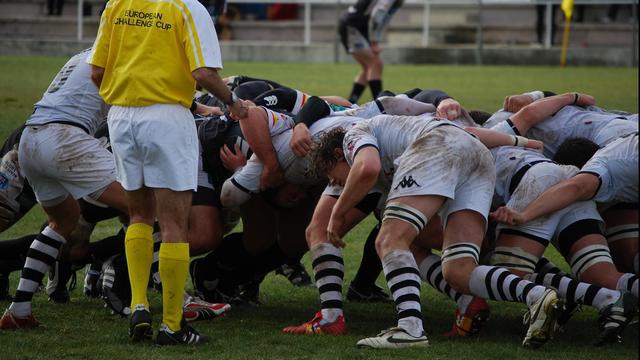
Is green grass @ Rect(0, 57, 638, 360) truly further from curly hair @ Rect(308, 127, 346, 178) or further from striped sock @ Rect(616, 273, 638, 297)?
curly hair @ Rect(308, 127, 346, 178)

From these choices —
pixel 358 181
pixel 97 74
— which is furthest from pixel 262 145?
pixel 97 74

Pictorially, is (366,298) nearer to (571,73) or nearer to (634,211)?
(634,211)

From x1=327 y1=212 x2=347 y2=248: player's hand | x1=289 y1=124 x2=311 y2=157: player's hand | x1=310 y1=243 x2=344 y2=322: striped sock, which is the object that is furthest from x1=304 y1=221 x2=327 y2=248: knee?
x1=289 y1=124 x2=311 y2=157: player's hand

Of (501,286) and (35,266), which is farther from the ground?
(501,286)

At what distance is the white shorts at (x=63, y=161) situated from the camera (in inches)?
254

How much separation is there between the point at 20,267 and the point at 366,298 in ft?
7.35

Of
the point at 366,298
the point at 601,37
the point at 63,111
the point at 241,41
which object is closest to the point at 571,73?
the point at 601,37

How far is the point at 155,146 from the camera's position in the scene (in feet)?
19.2

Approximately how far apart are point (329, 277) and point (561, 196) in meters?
1.33

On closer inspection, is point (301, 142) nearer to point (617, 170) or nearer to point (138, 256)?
point (138, 256)

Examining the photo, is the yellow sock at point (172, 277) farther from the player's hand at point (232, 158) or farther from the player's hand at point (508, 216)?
the player's hand at point (508, 216)

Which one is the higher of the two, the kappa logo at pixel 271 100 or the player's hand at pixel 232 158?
the kappa logo at pixel 271 100

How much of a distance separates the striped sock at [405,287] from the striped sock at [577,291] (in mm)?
717

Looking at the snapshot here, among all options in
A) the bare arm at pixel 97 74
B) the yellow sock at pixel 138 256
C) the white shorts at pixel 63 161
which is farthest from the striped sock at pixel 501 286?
the bare arm at pixel 97 74
